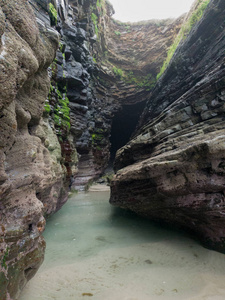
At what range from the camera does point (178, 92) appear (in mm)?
9023

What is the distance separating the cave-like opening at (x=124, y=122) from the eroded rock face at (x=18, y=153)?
60.7ft

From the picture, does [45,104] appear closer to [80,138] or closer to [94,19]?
[80,138]

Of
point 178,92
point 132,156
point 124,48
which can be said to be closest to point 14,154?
point 132,156

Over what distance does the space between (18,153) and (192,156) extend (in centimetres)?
417

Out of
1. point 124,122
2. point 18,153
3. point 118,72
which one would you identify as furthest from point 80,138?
point 124,122

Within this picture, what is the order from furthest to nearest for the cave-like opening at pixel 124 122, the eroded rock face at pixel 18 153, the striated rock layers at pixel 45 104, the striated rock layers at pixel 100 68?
1. the cave-like opening at pixel 124 122
2. the striated rock layers at pixel 100 68
3. the striated rock layers at pixel 45 104
4. the eroded rock face at pixel 18 153

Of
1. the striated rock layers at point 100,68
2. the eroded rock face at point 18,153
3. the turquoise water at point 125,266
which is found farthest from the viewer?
the striated rock layers at point 100,68

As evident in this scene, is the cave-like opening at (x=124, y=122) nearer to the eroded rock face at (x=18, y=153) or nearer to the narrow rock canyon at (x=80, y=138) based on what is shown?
the narrow rock canyon at (x=80, y=138)

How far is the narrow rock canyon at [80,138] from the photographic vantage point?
7.93 ft

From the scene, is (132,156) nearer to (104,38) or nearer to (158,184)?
(158,184)

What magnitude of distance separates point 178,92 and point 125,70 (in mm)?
14162

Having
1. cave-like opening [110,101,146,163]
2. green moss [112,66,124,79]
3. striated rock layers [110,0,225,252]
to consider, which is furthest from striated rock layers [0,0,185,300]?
striated rock layers [110,0,225,252]

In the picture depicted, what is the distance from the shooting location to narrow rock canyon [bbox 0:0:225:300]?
7.93 ft

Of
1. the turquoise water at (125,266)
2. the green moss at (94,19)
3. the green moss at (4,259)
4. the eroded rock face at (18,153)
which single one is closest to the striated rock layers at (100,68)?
the green moss at (94,19)
